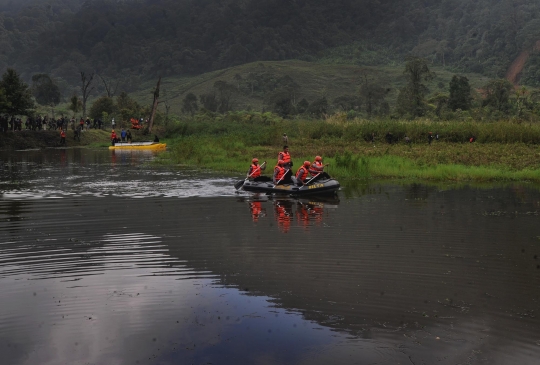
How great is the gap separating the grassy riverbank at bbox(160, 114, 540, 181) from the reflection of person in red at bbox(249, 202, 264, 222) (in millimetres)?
9291

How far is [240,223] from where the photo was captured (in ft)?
61.5

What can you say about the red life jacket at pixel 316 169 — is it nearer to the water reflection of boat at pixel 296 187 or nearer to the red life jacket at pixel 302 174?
the water reflection of boat at pixel 296 187

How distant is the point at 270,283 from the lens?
1216cm

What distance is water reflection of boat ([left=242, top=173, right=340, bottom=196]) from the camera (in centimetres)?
2491

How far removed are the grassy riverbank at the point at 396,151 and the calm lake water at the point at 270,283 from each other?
29.5 feet

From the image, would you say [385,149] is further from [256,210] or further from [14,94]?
[14,94]

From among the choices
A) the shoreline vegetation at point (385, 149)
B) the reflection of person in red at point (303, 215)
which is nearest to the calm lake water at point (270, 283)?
the reflection of person in red at point (303, 215)

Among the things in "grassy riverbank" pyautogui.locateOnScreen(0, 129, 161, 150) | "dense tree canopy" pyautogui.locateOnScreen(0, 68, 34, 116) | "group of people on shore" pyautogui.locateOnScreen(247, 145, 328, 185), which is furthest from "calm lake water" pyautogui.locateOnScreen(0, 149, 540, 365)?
"dense tree canopy" pyautogui.locateOnScreen(0, 68, 34, 116)

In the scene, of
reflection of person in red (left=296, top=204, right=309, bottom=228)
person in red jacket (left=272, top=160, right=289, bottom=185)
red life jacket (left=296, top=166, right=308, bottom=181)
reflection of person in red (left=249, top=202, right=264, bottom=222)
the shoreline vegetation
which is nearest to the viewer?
reflection of person in red (left=296, top=204, right=309, bottom=228)

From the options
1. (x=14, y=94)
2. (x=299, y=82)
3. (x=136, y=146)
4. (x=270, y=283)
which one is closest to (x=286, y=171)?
(x=270, y=283)

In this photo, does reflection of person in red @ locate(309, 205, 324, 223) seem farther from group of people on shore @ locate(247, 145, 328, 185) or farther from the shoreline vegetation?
the shoreline vegetation

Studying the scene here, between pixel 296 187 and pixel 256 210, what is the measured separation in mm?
3802

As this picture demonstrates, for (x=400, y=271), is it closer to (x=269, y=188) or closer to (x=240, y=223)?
(x=240, y=223)

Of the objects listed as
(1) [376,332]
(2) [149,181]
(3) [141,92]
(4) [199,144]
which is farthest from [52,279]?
(3) [141,92]
